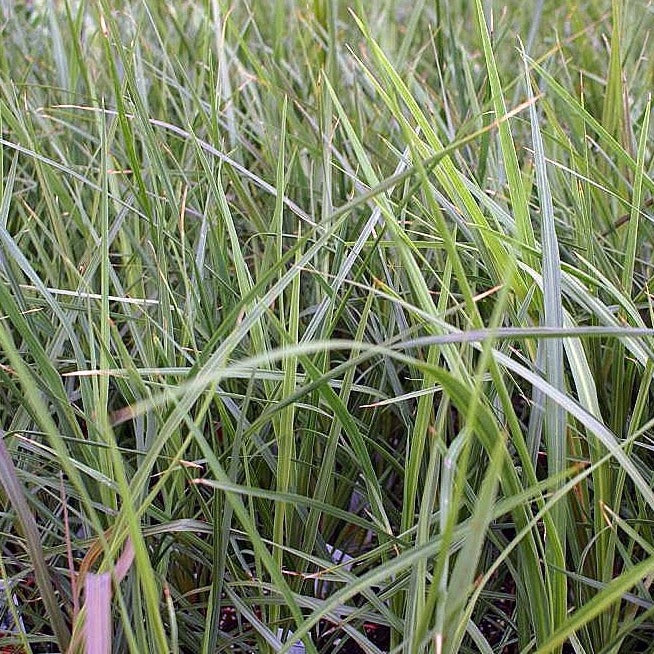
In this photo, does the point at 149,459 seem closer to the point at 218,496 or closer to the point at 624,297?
the point at 218,496

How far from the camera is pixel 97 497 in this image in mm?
713

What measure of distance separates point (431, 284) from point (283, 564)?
0.38 meters

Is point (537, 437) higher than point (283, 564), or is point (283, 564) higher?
point (537, 437)

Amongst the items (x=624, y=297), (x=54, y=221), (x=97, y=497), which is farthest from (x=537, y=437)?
(x=54, y=221)

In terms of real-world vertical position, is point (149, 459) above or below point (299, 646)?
above

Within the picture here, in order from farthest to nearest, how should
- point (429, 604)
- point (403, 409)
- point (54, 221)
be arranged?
point (54, 221) < point (403, 409) < point (429, 604)

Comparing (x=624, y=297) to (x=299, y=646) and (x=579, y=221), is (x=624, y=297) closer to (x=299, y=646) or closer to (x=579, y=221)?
(x=579, y=221)

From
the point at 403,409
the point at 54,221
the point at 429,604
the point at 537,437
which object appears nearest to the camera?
the point at 429,604

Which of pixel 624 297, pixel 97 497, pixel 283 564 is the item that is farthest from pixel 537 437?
pixel 97 497

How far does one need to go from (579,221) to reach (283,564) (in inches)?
16.7

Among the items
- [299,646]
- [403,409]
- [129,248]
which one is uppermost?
[129,248]

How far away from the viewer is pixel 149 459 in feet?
1.80

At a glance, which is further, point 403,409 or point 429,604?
point 403,409

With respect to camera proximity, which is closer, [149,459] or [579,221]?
[149,459]
